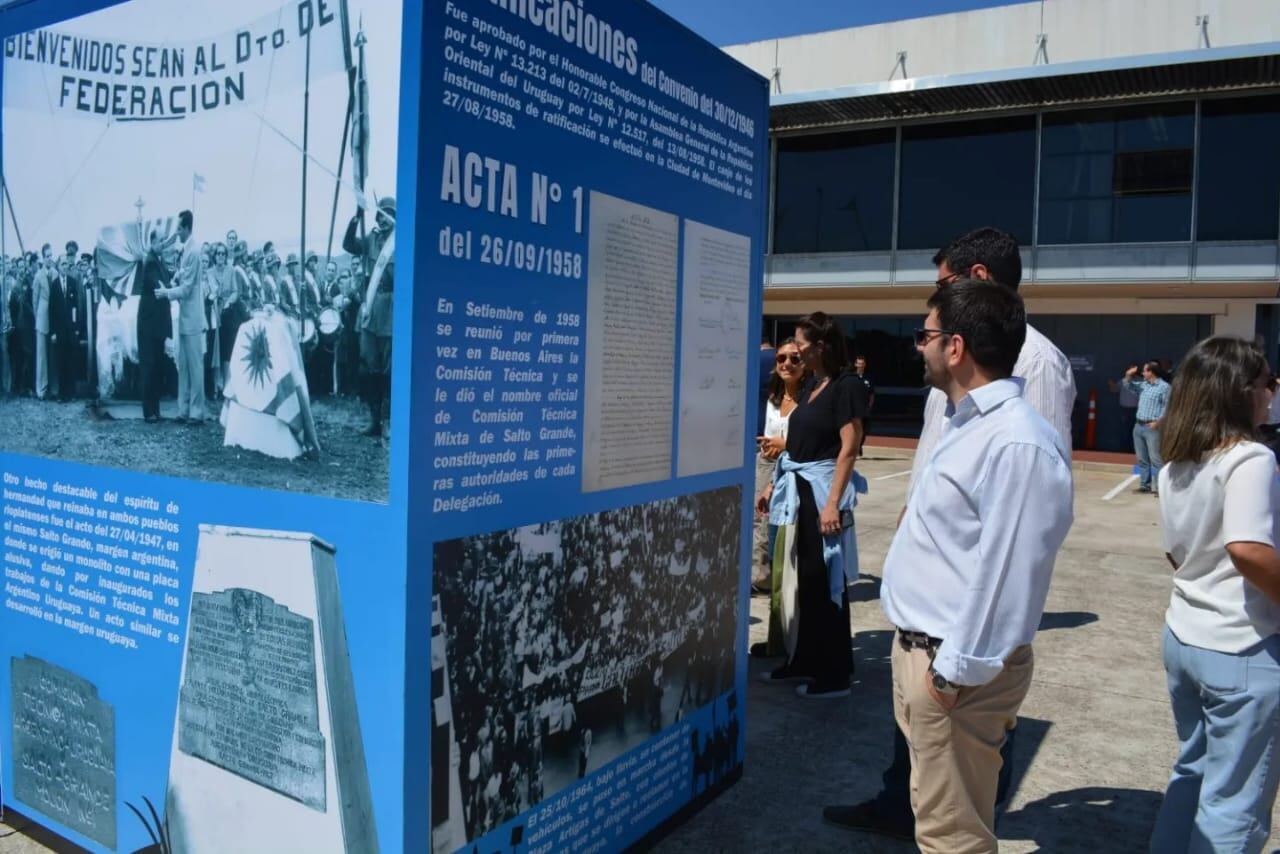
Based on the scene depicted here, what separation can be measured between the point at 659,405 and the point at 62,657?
2.17 meters

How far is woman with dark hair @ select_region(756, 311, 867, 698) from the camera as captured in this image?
501cm

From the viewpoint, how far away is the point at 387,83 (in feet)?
7.79

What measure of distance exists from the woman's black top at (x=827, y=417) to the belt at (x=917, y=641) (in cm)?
244

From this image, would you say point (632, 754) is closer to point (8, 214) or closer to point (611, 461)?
point (611, 461)

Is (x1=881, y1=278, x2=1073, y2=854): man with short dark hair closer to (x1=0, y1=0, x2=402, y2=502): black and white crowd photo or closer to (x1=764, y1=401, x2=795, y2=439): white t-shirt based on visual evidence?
(x1=0, y1=0, x2=402, y2=502): black and white crowd photo

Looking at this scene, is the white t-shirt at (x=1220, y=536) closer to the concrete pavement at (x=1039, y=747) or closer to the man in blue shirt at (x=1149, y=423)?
the concrete pavement at (x=1039, y=747)

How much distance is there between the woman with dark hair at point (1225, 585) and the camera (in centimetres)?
270

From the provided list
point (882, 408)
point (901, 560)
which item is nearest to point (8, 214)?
point (901, 560)

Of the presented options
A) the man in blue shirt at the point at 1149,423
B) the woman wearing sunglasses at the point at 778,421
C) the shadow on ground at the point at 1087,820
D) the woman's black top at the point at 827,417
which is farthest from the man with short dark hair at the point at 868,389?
the man in blue shirt at the point at 1149,423

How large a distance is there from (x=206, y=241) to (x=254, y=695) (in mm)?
1282

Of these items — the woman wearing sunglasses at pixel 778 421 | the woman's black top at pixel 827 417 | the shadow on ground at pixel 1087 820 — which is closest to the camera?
the shadow on ground at pixel 1087 820

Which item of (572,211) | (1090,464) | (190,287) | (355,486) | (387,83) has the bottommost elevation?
(1090,464)

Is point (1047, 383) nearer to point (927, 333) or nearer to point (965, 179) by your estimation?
point (927, 333)

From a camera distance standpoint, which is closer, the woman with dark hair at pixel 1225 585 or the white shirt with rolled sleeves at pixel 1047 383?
the woman with dark hair at pixel 1225 585
